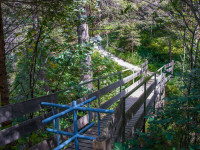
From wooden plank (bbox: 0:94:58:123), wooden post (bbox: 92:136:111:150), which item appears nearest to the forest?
wooden plank (bbox: 0:94:58:123)

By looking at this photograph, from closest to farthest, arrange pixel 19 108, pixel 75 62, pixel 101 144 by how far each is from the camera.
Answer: pixel 101 144
pixel 19 108
pixel 75 62

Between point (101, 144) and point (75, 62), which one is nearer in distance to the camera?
point (101, 144)

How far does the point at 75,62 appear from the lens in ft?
20.3

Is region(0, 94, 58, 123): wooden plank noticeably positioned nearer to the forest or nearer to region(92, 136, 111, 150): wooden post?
the forest

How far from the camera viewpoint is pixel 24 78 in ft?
17.4

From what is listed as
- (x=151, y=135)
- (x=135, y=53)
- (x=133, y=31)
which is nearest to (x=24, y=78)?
(x=151, y=135)

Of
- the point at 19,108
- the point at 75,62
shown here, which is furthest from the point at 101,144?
the point at 75,62

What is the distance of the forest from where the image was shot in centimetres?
282

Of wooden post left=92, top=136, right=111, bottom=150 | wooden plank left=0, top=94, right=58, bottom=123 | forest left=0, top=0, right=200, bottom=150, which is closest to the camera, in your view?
wooden post left=92, top=136, right=111, bottom=150

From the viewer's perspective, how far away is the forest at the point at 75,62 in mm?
2822

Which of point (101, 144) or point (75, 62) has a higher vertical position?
point (75, 62)

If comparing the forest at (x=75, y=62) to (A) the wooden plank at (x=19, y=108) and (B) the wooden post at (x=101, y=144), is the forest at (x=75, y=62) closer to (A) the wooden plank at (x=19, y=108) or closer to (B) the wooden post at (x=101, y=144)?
(A) the wooden plank at (x=19, y=108)

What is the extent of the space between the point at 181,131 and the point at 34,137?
2294 mm

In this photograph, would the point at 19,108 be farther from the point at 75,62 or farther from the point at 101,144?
the point at 75,62
